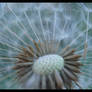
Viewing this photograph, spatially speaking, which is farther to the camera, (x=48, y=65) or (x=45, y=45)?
(x=45, y=45)

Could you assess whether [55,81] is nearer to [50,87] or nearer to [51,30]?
[50,87]

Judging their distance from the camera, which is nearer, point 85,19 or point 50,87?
point 50,87

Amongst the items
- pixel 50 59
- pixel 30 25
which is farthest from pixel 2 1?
pixel 50 59

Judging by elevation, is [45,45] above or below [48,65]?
above

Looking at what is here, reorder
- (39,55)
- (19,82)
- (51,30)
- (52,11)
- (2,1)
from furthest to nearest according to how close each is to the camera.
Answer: (52,11)
(51,30)
(2,1)
(39,55)
(19,82)
